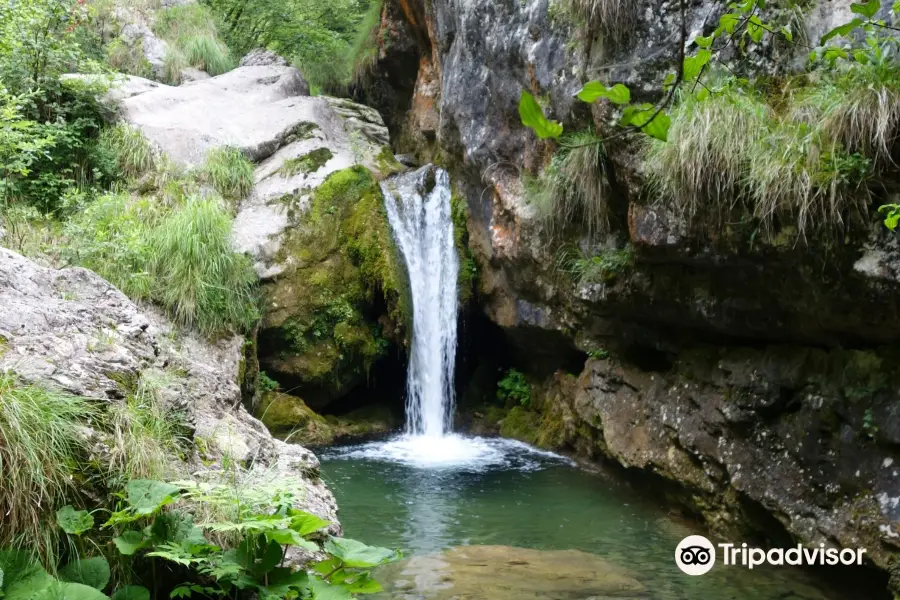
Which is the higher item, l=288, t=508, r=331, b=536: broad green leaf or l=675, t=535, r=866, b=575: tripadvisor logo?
l=288, t=508, r=331, b=536: broad green leaf

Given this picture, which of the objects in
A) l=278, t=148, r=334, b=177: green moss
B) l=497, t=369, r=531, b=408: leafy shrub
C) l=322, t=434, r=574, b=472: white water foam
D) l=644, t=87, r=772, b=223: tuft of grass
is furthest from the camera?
l=278, t=148, r=334, b=177: green moss

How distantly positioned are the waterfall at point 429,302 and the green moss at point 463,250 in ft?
0.23

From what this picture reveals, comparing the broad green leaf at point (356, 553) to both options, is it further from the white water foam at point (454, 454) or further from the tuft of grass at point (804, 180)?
the white water foam at point (454, 454)

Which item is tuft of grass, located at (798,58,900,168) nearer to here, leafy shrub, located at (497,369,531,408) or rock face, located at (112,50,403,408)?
leafy shrub, located at (497,369,531,408)

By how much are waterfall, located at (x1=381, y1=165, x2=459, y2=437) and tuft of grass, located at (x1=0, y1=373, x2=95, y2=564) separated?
673 cm

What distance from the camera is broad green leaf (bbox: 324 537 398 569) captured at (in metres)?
2.77

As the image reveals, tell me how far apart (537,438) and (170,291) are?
4.60 meters

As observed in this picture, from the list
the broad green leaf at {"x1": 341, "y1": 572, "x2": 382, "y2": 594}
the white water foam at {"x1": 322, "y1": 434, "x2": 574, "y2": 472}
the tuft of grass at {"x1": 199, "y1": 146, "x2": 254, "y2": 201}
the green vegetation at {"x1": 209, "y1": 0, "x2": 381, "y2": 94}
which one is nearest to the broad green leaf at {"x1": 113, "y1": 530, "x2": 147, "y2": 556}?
the broad green leaf at {"x1": 341, "y1": 572, "x2": 382, "y2": 594}

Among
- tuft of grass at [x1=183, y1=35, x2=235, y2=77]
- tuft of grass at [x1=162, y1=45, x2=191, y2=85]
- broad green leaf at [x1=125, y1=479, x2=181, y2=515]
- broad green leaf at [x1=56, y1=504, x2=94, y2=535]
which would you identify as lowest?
broad green leaf at [x1=56, y1=504, x2=94, y2=535]

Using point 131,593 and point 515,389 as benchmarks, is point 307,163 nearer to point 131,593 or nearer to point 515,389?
point 515,389

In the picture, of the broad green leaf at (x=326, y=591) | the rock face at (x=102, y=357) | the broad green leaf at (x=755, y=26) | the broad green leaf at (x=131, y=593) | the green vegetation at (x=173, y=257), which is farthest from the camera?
the green vegetation at (x=173, y=257)

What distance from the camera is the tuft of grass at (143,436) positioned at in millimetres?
2826

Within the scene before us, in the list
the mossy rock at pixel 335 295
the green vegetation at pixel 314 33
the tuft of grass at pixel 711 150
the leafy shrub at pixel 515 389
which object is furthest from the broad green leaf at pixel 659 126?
the green vegetation at pixel 314 33

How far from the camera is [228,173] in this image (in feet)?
31.3
